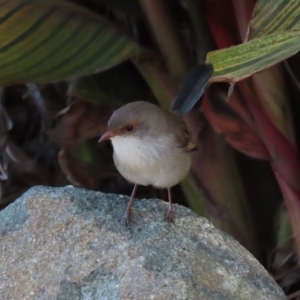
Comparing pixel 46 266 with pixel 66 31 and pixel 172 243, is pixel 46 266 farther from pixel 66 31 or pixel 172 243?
pixel 66 31

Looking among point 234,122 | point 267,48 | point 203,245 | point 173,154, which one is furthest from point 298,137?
point 267,48

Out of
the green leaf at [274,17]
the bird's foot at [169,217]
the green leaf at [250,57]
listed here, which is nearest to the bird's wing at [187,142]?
the bird's foot at [169,217]

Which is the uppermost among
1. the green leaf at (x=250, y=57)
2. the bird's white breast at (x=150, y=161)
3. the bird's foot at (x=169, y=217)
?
the green leaf at (x=250, y=57)

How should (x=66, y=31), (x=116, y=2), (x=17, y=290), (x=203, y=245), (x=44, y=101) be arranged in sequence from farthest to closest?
(x=44, y=101)
(x=116, y=2)
(x=66, y=31)
(x=203, y=245)
(x=17, y=290)

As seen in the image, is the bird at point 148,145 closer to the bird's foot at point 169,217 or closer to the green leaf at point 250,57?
the bird's foot at point 169,217

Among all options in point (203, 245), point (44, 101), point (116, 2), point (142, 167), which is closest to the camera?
point (203, 245)

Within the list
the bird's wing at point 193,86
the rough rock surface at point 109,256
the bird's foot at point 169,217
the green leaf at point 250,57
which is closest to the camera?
the green leaf at point 250,57

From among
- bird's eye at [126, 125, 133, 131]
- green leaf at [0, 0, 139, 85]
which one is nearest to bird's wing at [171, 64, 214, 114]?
bird's eye at [126, 125, 133, 131]
